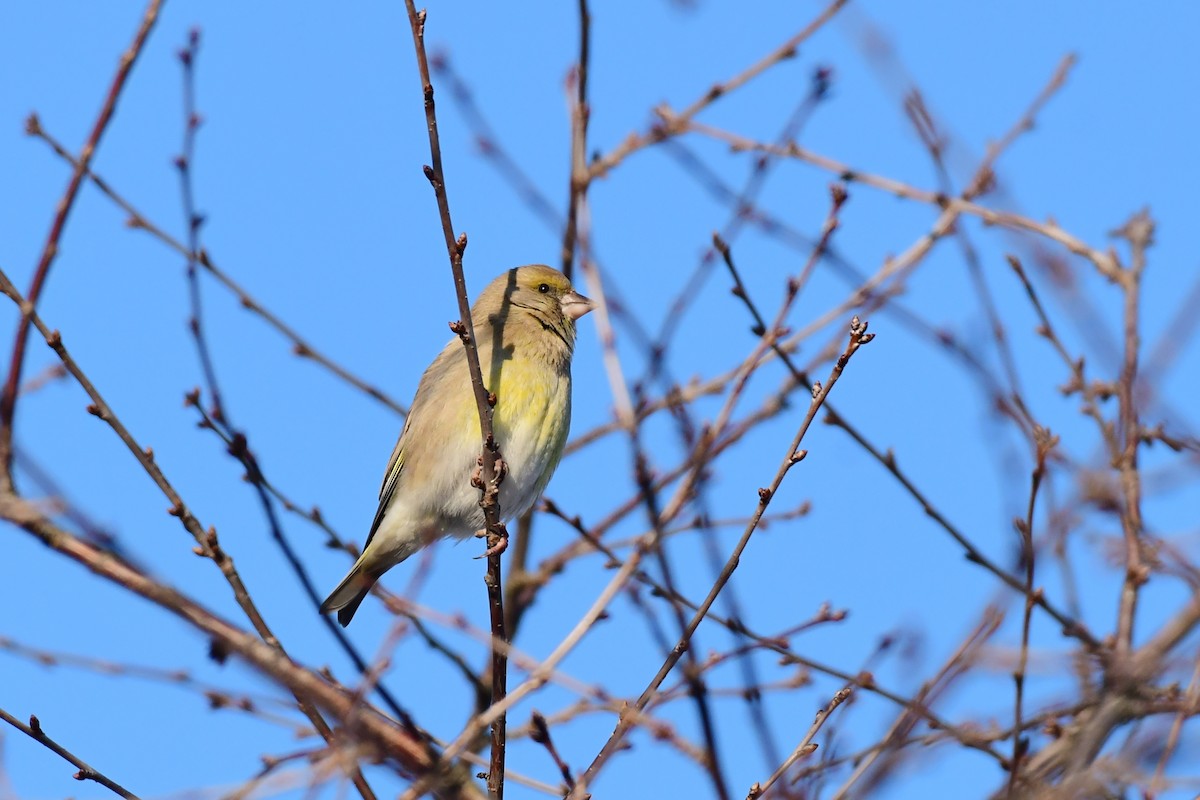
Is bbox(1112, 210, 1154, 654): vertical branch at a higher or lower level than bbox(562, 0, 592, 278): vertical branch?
lower

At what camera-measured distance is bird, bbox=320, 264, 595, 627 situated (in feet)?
20.8

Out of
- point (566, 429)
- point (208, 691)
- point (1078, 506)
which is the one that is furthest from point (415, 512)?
point (1078, 506)

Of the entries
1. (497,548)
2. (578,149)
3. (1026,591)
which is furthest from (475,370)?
(578,149)

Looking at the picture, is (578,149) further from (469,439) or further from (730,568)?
(730,568)

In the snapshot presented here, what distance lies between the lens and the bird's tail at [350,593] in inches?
262

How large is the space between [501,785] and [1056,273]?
214 centimetres

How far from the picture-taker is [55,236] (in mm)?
3074

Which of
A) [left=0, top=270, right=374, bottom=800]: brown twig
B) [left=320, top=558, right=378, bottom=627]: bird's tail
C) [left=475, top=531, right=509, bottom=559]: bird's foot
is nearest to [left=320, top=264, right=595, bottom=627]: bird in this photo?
[left=320, top=558, right=378, bottom=627]: bird's tail

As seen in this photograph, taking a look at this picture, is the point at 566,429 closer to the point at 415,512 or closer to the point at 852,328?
the point at 415,512

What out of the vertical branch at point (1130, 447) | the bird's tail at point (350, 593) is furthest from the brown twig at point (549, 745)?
the bird's tail at point (350, 593)

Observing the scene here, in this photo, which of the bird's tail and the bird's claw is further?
the bird's tail

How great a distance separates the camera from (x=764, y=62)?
7449 millimetres

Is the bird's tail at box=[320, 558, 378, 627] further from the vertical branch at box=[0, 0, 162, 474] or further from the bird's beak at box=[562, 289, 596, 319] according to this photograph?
the vertical branch at box=[0, 0, 162, 474]

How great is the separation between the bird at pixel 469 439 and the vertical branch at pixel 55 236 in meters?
2.97
